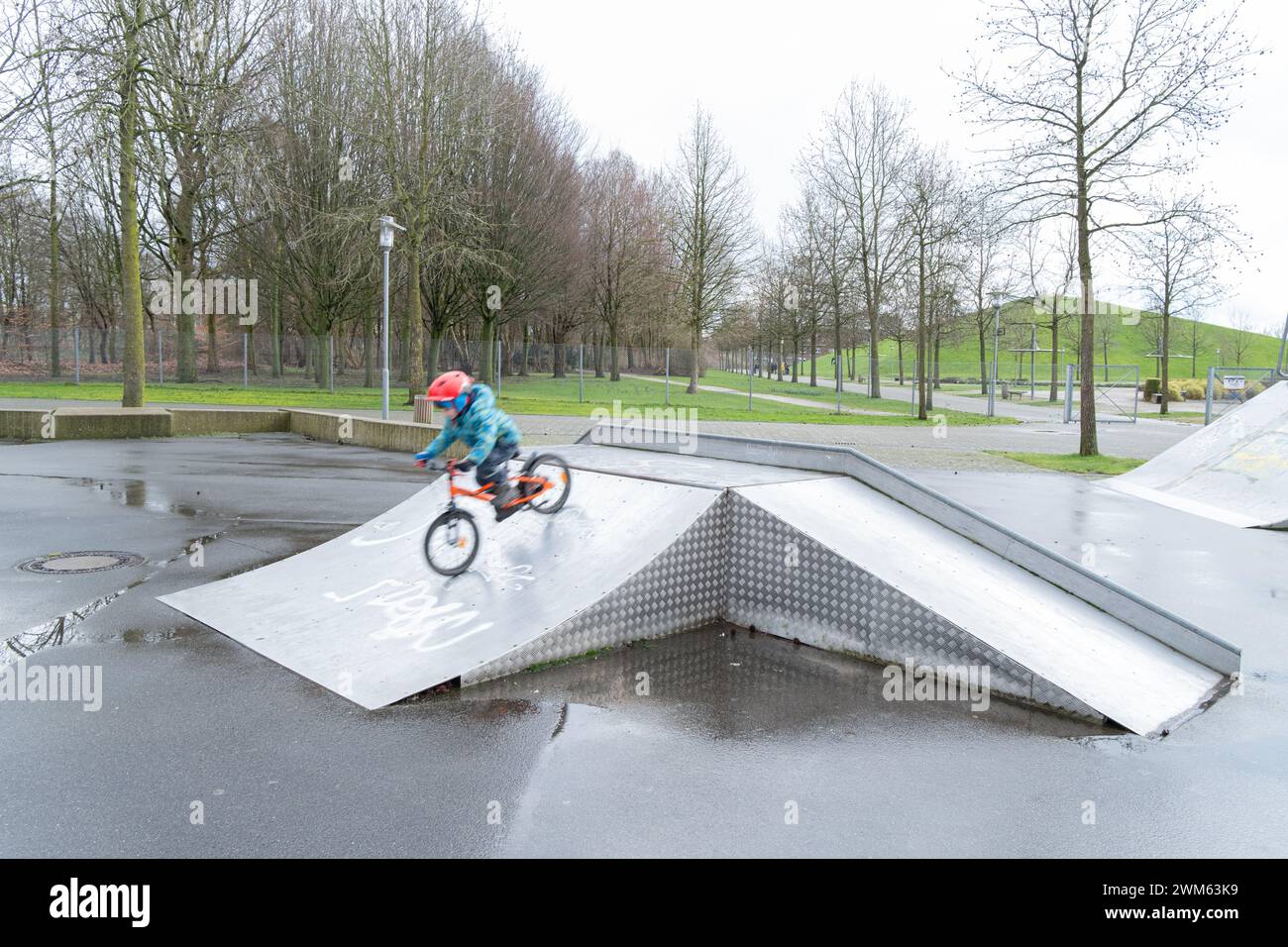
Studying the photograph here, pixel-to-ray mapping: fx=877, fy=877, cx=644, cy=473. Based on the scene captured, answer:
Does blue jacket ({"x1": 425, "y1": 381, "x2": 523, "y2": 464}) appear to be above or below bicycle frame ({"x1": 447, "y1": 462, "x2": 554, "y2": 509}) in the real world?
above

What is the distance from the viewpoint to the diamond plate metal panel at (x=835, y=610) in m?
5.20

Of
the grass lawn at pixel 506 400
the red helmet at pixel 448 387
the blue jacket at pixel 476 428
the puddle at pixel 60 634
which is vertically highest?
the grass lawn at pixel 506 400

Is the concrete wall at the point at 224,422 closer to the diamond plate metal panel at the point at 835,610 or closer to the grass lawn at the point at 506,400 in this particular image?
the grass lawn at the point at 506,400

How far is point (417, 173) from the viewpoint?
1165 inches

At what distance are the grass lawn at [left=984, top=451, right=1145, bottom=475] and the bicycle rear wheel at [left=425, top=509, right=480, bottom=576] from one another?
14.8 metres

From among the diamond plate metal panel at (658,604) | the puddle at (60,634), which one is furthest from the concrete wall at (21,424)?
the diamond plate metal panel at (658,604)

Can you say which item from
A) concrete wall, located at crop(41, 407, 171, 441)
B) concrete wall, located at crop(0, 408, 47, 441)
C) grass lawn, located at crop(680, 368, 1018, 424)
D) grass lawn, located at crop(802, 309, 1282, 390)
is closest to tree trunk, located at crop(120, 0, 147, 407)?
concrete wall, located at crop(41, 407, 171, 441)

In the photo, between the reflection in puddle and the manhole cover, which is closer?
the reflection in puddle

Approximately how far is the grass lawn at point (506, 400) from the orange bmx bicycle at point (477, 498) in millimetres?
20976

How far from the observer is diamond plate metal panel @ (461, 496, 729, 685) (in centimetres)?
553

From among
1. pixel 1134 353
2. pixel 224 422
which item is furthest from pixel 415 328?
pixel 1134 353

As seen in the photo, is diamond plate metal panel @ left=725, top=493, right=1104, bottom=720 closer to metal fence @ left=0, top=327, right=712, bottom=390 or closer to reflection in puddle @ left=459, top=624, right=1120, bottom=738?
reflection in puddle @ left=459, top=624, right=1120, bottom=738
